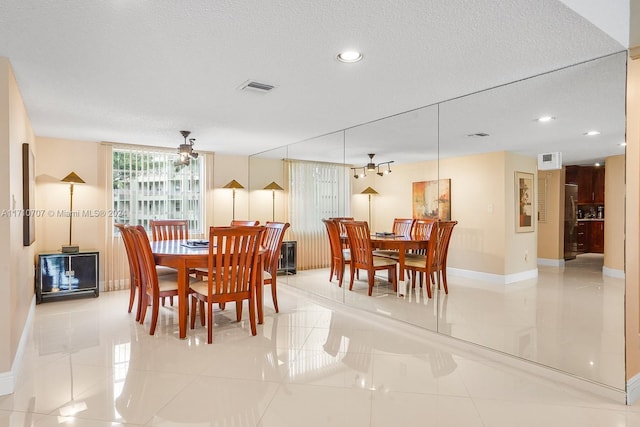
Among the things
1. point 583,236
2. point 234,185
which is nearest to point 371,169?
point 583,236

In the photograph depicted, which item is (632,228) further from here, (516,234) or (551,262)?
(516,234)

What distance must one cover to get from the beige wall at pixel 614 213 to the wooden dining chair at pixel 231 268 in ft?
8.41

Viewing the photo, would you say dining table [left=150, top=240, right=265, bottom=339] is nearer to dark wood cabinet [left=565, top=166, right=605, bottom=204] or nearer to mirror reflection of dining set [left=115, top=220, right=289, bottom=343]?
mirror reflection of dining set [left=115, top=220, right=289, bottom=343]

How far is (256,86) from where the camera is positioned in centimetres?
298

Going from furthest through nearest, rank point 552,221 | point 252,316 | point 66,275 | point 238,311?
point 66,275 → point 238,311 → point 252,316 → point 552,221

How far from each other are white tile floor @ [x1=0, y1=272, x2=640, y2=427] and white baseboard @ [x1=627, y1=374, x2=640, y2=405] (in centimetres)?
9

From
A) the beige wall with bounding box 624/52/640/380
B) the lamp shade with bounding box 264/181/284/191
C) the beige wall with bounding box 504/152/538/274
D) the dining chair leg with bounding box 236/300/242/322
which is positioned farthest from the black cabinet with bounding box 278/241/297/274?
the beige wall with bounding box 624/52/640/380

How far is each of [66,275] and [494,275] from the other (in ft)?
16.2

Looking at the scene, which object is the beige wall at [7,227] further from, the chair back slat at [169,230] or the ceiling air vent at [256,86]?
the chair back slat at [169,230]

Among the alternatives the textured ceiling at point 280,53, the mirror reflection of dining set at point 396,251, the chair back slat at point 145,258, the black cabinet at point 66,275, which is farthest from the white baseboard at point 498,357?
the black cabinet at point 66,275

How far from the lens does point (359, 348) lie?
124 inches

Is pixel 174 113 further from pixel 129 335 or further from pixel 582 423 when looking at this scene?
pixel 582 423

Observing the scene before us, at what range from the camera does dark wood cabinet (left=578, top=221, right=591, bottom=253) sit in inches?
99.0

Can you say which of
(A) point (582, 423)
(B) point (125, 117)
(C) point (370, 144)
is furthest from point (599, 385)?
(B) point (125, 117)
